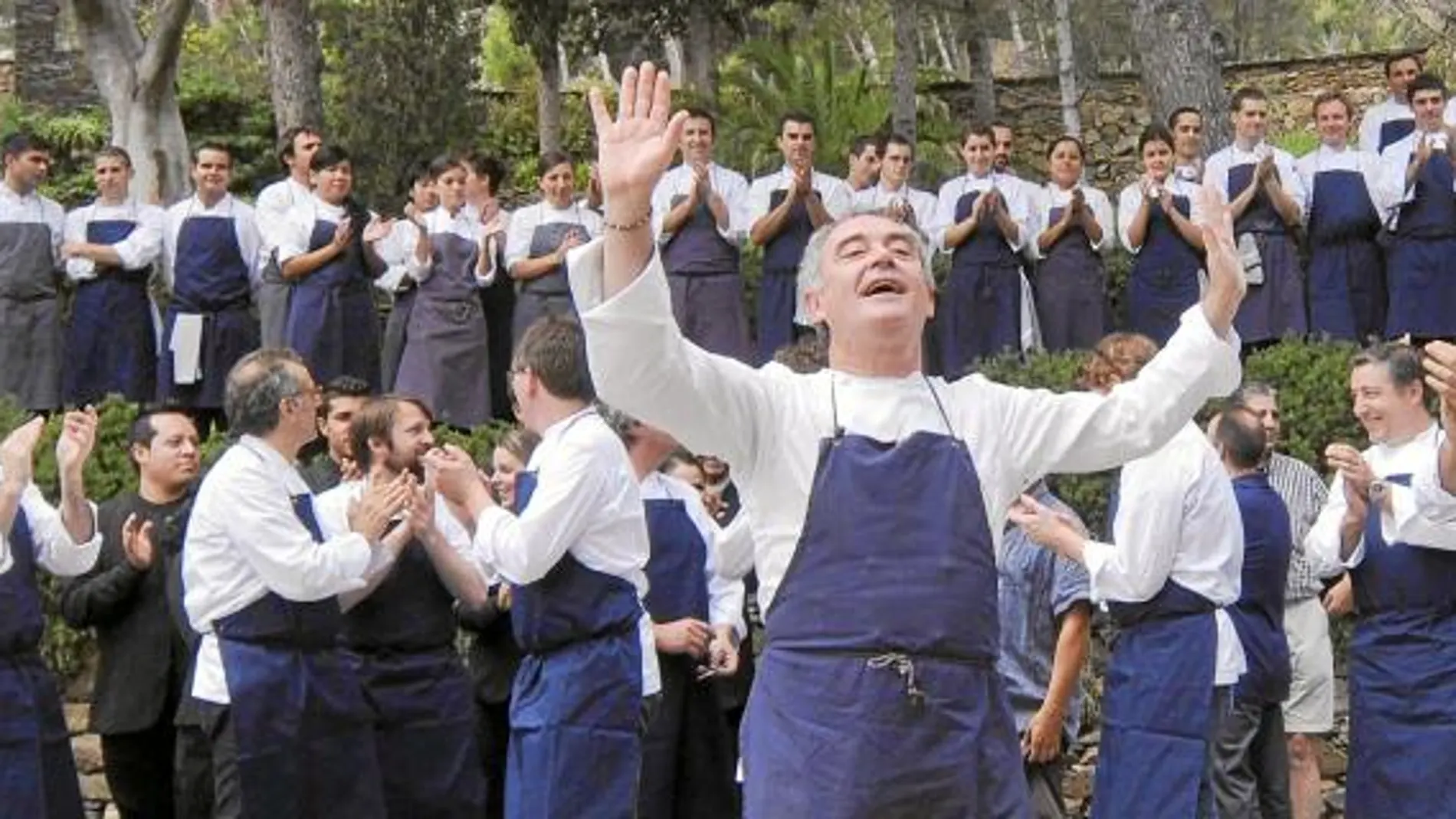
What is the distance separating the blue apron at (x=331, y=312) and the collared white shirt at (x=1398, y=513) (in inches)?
215

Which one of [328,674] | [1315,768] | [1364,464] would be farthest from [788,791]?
[1315,768]

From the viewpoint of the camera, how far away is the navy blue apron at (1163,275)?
501 inches

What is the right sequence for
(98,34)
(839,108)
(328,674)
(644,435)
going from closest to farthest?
(328,674) → (644,435) → (98,34) → (839,108)

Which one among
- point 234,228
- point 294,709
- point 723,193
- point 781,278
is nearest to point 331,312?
point 234,228

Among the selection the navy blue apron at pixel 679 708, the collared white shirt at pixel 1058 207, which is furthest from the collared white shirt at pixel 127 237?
the navy blue apron at pixel 679 708

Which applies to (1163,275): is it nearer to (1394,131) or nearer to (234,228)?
(1394,131)

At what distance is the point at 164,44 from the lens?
52.1 ft

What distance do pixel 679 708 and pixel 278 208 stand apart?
4.89 m

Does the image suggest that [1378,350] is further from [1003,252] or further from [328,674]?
[1003,252]

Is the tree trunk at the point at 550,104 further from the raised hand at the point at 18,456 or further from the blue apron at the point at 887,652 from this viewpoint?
the blue apron at the point at 887,652

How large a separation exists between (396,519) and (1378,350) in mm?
3162

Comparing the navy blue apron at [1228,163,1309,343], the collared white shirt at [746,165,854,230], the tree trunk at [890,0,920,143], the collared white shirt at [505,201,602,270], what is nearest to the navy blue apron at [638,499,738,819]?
the collared white shirt at [505,201,602,270]

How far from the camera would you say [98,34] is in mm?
16078

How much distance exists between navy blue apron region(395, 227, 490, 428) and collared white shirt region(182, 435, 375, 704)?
4976 mm
